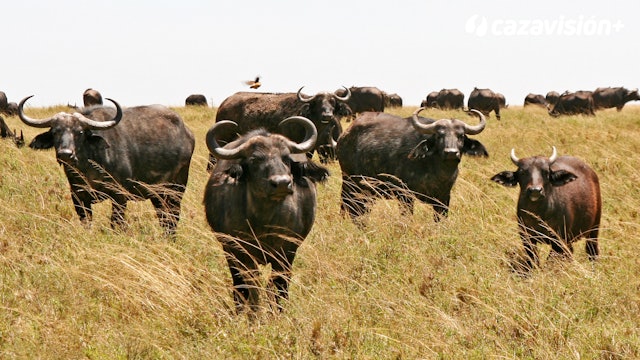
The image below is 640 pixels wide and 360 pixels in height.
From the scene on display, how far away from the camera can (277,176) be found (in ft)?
18.9

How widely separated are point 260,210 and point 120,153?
378 centimetres

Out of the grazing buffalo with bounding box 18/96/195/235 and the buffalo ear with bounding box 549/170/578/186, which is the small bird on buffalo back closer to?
the grazing buffalo with bounding box 18/96/195/235

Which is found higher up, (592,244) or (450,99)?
(592,244)

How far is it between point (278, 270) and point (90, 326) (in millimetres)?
1739

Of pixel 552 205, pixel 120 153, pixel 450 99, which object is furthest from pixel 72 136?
pixel 450 99

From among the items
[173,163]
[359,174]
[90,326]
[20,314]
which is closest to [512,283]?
[90,326]

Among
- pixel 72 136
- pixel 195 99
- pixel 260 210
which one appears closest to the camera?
pixel 260 210

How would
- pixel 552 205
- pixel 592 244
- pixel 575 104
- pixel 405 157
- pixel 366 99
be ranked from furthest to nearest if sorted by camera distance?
pixel 575 104
pixel 366 99
pixel 405 157
pixel 592 244
pixel 552 205

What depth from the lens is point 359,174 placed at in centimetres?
1064

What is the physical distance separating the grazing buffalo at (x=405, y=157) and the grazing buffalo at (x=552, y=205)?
128cm

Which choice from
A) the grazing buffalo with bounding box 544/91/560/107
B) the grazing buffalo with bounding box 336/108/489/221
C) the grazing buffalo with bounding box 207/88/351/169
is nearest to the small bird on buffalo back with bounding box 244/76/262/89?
the grazing buffalo with bounding box 207/88/351/169

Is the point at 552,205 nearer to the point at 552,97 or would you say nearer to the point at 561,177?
the point at 561,177

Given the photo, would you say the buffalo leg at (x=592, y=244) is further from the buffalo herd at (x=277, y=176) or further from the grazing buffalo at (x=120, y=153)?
the grazing buffalo at (x=120, y=153)

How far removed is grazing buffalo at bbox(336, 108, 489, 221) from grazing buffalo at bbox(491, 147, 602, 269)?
1277mm
